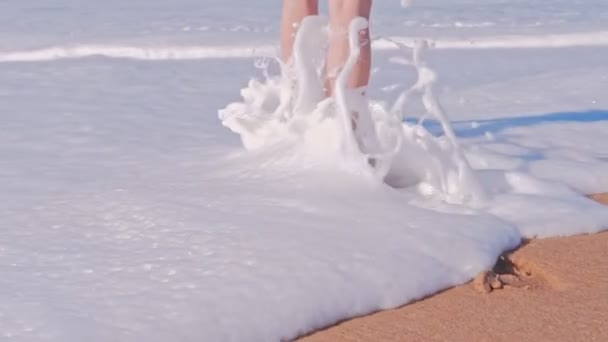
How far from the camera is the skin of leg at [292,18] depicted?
347 cm

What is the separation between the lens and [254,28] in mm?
7285

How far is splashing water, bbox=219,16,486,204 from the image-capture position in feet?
9.78

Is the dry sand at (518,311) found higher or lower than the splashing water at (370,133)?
lower

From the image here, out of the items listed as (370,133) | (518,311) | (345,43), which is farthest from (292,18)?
(518,311)

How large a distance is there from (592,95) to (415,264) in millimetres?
2331

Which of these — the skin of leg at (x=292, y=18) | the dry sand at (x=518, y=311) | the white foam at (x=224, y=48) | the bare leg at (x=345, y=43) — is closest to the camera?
the dry sand at (x=518, y=311)

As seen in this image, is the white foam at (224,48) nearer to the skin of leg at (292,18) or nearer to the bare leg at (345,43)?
the skin of leg at (292,18)

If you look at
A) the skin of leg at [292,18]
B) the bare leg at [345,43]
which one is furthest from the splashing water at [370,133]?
the skin of leg at [292,18]

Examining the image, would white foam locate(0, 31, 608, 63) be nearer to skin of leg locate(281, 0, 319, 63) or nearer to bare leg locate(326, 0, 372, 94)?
skin of leg locate(281, 0, 319, 63)

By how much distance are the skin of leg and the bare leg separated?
0.98ft

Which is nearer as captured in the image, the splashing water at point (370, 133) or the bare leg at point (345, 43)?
the splashing water at point (370, 133)

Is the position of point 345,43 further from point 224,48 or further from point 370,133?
point 224,48

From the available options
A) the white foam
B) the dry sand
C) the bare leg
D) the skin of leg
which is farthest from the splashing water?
the white foam

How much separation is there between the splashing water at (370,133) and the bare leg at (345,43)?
0.19ft
